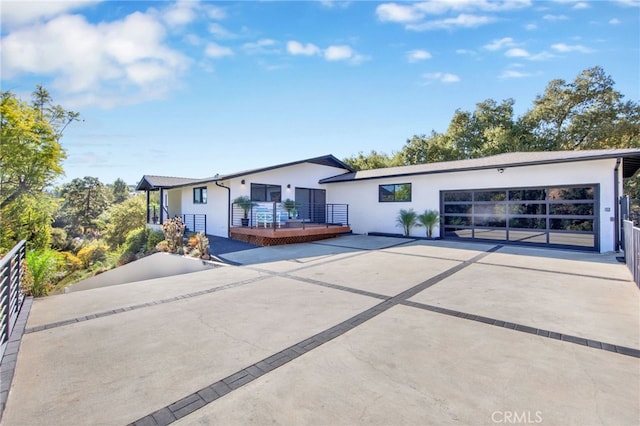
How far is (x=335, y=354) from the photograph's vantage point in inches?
116

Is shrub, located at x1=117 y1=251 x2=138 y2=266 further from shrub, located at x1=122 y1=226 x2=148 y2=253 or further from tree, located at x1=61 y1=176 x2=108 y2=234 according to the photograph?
tree, located at x1=61 y1=176 x2=108 y2=234

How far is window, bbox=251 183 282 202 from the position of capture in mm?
13062

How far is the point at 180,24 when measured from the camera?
26.4 ft

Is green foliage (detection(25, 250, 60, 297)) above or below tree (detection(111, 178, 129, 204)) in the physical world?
below

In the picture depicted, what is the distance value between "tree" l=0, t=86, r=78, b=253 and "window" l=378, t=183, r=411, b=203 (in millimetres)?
15996

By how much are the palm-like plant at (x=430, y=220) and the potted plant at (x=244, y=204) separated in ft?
23.7

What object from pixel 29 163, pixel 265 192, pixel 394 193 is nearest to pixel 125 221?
pixel 29 163

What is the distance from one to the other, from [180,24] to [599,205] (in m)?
13.5

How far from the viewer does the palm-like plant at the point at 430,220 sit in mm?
12406

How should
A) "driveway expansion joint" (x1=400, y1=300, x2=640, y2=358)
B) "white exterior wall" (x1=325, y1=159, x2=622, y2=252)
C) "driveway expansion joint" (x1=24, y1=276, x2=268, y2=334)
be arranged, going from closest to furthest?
"driveway expansion joint" (x1=400, y1=300, x2=640, y2=358)
"driveway expansion joint" (x1=24, y1=276, x2=268, y2=334)
"white exterior wall" (x1=325, y1=159, x2=622, y2=252)

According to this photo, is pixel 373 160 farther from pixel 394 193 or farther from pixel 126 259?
pixel 126 259

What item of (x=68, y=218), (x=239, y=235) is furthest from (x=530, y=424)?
(x=68, y=218)

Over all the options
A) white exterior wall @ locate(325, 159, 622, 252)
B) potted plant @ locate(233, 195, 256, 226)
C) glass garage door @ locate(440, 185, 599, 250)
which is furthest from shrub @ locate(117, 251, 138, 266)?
glass garage door @ locate(440, 185, 599, 250)

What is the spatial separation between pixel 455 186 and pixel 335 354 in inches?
430
